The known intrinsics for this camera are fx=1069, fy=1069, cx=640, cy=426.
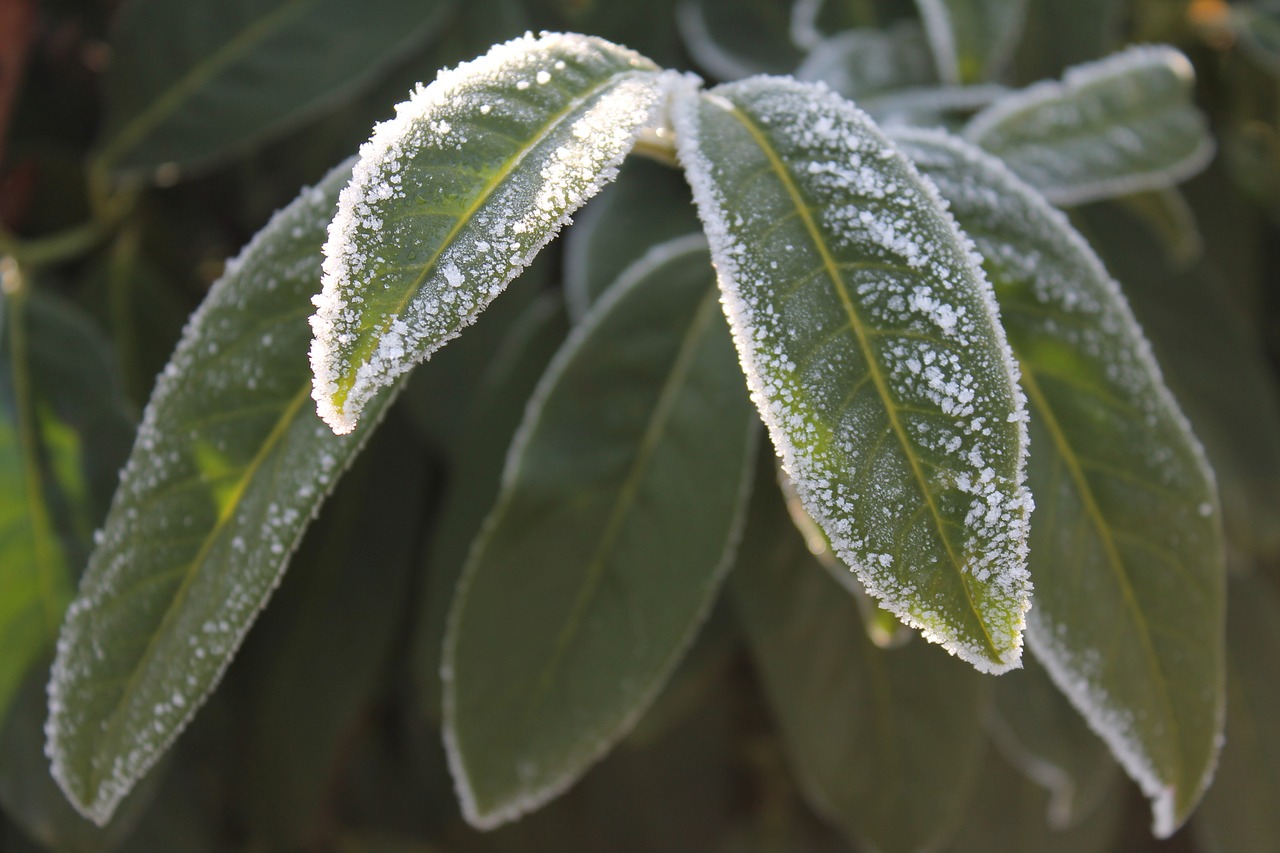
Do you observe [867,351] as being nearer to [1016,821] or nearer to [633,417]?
[633,417]

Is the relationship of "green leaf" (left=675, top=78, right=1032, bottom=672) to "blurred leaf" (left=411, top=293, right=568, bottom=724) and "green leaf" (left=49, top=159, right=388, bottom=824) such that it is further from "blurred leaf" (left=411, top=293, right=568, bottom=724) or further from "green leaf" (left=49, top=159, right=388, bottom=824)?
"blurred leaf" (left=411, top=293, right=568, bottom=724)

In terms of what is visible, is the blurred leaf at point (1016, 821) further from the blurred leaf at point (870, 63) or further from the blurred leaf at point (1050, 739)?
the blurred leaf at point (870, 63)

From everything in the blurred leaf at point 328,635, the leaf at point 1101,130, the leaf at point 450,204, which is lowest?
the blurred leaf at point 328,635

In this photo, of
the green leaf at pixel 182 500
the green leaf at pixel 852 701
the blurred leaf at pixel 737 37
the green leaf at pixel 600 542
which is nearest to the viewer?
the green leaf at pixel 182 500

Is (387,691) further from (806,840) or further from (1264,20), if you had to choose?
(1264,20)

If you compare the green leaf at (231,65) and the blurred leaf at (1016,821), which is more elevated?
the green leaf at (231,65)

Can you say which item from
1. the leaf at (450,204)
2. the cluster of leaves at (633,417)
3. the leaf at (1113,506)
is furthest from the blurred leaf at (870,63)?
the leaf at (450,204)

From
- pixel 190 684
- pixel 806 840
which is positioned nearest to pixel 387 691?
pixel 806 840

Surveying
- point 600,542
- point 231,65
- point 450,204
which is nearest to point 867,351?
point 450,204

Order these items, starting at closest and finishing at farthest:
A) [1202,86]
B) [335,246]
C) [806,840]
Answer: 1. [335,246]
2. [1202,86]
3. [806,840]
